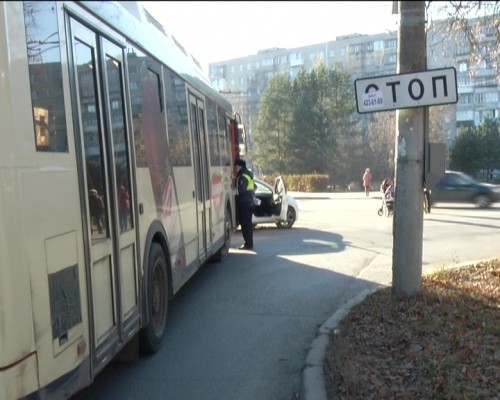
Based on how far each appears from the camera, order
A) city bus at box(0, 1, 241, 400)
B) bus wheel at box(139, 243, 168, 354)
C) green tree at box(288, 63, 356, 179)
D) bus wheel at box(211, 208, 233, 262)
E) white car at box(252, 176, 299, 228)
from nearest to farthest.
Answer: city bus at box(0, 1, 241, 400)
bus wheel at box(139, 243, 168, 354)
bus wheel at box(211, 208, 233, 262)
white car at box(252, 176, 299, 228)
green tree at box(288, 63, 356, 179)

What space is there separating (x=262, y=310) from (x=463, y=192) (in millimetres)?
17585

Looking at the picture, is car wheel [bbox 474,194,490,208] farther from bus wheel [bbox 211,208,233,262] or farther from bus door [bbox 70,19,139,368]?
bus door [bbox 70,19,139,368]

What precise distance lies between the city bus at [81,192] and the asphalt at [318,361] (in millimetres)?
1505

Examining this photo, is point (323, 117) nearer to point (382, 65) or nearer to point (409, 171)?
point (382, 65)

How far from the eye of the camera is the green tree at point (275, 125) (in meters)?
50.1

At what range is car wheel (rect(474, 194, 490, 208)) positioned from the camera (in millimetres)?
22281

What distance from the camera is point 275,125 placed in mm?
51219

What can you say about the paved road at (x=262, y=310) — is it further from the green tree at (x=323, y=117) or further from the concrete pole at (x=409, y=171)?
the green tree at (x=323, y=117)

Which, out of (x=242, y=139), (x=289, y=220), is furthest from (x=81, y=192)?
(x=289, y=220)

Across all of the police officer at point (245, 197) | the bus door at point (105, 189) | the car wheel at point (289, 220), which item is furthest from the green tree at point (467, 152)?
the bus door at point (105, 189)

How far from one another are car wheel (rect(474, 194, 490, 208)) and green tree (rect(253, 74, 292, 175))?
93.0 feet

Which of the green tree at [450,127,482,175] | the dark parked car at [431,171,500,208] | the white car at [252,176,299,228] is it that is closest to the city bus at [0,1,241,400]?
the white car at [252,176,299,228]

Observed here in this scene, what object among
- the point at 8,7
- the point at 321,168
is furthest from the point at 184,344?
the point at 321,168

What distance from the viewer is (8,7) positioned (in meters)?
2.95
